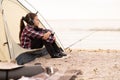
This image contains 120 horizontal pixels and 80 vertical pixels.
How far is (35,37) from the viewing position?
855cm

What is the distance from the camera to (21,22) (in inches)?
344

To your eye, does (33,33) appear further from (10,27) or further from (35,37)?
(10,27)

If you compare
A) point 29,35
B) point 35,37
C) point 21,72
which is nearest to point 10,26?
point 29,35

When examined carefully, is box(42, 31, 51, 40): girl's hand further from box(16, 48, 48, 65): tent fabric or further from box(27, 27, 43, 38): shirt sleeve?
box(16, 48, 48, 65): tent fabric

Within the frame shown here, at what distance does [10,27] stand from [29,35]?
0.62 m

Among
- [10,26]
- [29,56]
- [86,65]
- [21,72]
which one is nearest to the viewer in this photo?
[21,72]

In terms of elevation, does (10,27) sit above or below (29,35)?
above

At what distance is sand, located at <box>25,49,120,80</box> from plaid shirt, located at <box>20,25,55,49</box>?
0.39 m

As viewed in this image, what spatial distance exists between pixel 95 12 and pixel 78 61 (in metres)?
37.8

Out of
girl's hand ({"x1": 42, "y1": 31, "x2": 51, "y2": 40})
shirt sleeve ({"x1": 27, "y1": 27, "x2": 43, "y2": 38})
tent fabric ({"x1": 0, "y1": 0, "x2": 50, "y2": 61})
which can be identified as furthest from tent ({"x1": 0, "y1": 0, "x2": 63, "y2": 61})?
girl's hand ({"x1": 42, "y1": 31, "x2": 51, "y2": 40})

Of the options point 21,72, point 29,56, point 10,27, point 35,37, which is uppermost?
point 10,27

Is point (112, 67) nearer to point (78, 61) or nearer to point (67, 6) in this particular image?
point (78, 61)

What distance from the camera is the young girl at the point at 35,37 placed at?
852cm

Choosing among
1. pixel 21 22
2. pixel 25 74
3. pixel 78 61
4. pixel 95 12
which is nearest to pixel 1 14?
pixel 21 22
